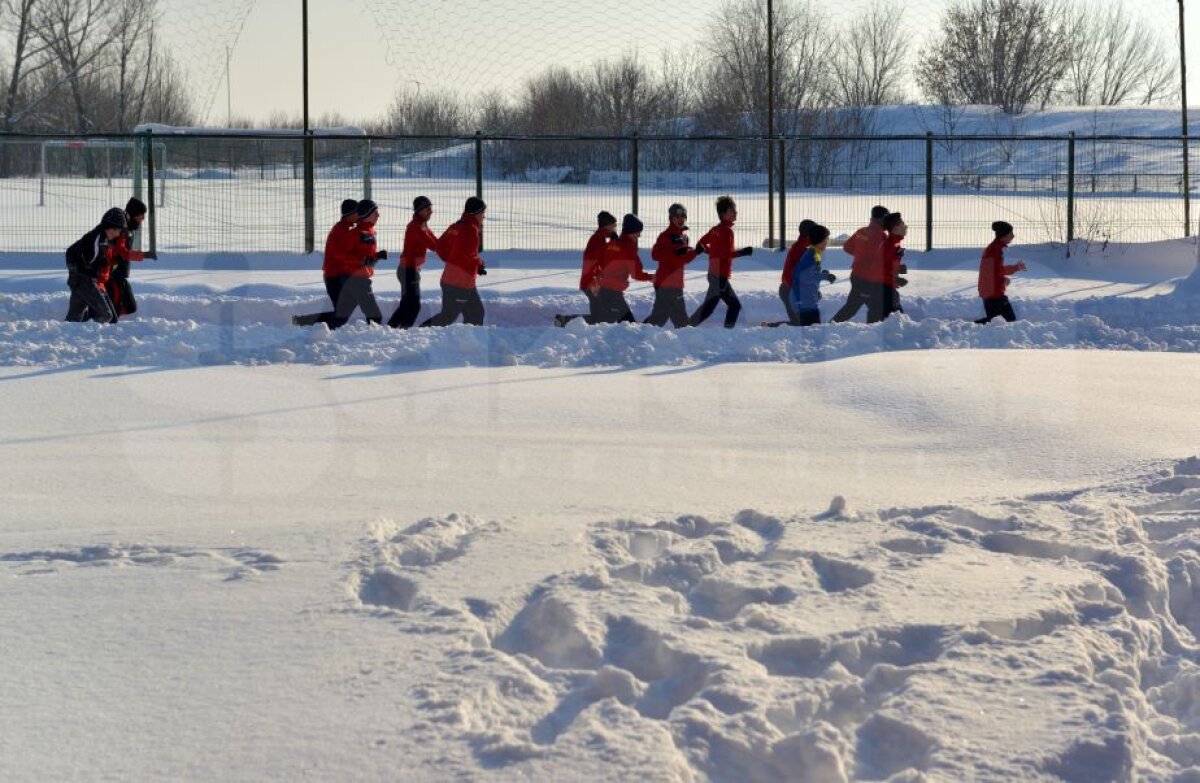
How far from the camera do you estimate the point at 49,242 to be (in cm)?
2461

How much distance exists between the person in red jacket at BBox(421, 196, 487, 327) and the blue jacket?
285 cm

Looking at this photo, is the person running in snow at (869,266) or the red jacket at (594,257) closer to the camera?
the red jacket at (594,257)

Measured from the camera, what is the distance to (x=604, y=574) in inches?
208

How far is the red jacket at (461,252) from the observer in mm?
13516

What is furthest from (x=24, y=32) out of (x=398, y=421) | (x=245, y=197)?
(x=398, y=421)

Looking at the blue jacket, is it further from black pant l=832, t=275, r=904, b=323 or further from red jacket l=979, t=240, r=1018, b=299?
red jacket l=979, t=240, r=1018, b=299

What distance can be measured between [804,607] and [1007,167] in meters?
47.9

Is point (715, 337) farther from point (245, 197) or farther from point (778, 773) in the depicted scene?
point (245, 197)

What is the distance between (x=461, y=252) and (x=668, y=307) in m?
2.08

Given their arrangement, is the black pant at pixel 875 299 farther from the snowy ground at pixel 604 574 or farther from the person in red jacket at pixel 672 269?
the snowy ground at pixel 604 574

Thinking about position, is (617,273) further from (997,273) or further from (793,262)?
(997,273)

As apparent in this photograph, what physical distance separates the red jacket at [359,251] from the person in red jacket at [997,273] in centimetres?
561

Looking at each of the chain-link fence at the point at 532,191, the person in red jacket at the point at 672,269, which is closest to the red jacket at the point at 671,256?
the person in red jacket at the point at 672,269

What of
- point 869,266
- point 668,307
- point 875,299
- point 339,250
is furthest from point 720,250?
point 339,250
